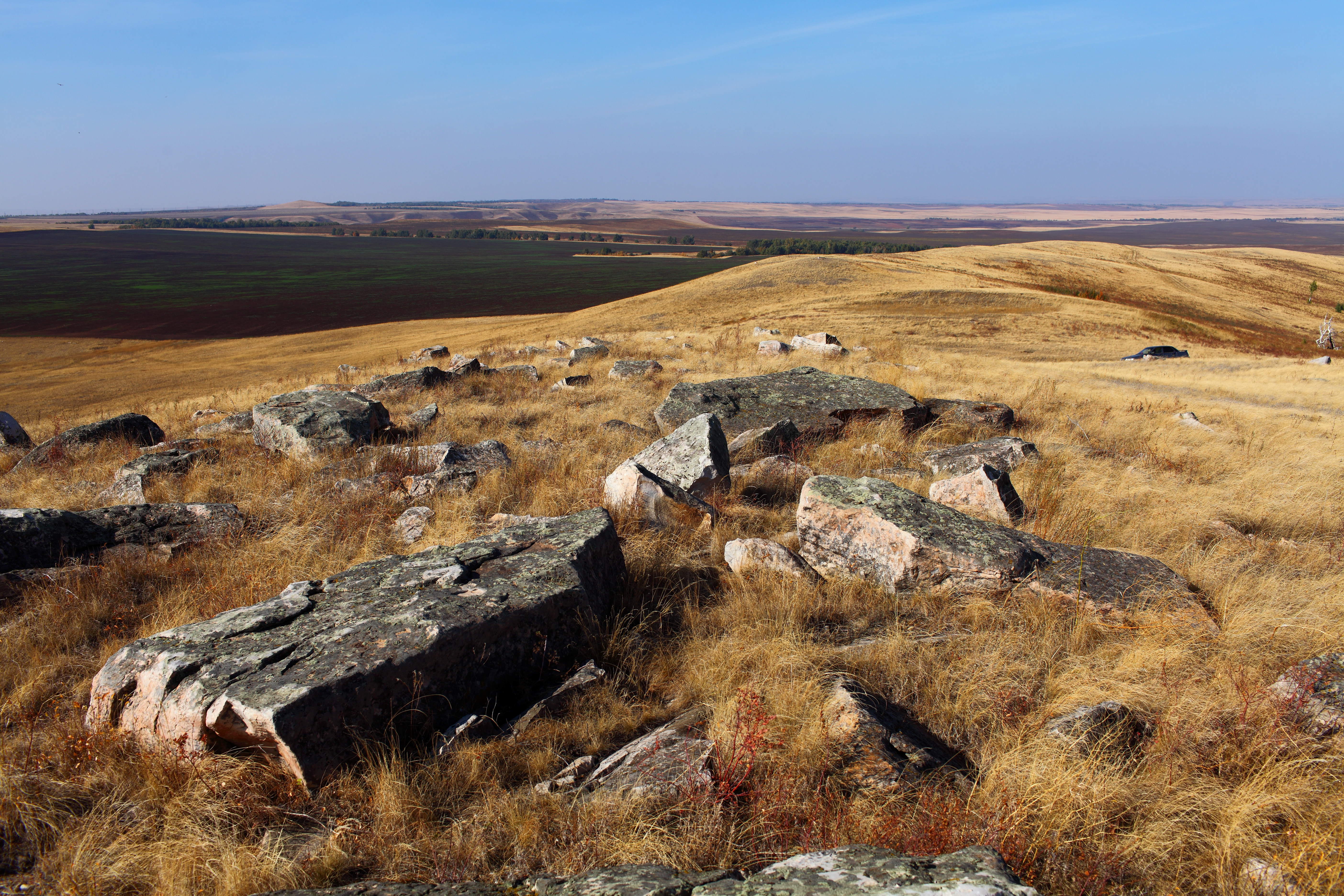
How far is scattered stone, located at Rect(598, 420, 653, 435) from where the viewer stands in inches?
369

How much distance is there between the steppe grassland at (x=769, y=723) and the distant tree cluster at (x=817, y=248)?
101 metres

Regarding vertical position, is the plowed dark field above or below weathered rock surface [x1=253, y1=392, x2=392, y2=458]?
above

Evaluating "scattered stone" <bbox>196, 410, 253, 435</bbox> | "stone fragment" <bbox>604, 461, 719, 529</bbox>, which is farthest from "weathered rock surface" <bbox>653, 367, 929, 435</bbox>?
"scattered stone" <bbox>196, 410, 253, 435</bbox>

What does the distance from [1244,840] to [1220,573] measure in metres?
3.22

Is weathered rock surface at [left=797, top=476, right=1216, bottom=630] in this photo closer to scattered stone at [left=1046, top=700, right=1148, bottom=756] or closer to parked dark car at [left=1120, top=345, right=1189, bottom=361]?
scattered stone at [left=1046, top=700, right=1148, bottom=756]

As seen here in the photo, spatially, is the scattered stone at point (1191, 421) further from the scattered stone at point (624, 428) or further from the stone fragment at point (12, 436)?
the stone fragment at point (12, 436)

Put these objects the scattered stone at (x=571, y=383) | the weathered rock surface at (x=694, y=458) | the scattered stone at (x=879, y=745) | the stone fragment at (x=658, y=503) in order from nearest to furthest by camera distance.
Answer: the scattered stone at (x=879, y=745), the stone fragment at (x=658, y=503), the weathered rock surface at (x=694, y=458), the scattered stone at (x=571, y=383)

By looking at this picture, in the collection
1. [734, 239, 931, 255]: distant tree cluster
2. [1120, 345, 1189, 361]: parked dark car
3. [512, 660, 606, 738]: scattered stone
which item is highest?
[734, 239, 931, 255]: distant tree cluster

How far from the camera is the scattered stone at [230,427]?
34.6ft

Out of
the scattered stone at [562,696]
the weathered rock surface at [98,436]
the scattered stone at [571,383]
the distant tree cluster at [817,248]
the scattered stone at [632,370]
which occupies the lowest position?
the scattered stone at [562,696]

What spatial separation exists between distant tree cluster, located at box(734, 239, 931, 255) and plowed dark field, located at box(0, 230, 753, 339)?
14.0 m

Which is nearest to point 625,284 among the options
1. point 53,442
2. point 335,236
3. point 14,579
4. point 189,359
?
point 189,359

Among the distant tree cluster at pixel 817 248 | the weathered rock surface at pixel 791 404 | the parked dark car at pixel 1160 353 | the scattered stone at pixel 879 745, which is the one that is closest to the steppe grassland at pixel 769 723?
the scattered stone at pixel 879 745

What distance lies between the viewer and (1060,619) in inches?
169
